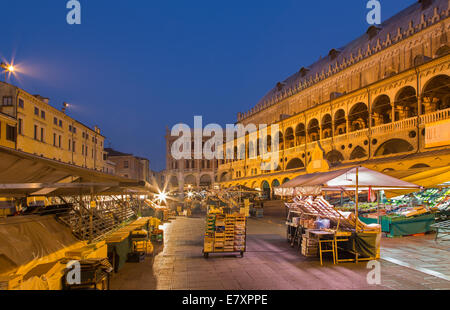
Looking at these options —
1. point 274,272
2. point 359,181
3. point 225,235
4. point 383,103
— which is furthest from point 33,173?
point 383,103

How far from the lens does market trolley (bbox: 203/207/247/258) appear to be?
1105 cm

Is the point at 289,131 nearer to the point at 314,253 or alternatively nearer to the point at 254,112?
the point at 254,112

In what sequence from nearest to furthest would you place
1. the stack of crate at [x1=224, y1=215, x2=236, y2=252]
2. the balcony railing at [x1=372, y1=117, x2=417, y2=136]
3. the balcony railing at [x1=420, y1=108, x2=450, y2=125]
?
the stack of crate at [x1=224, y1=215, x2=236, y2=252] → the balcony railing at [x1=420, y1=108, x2=450, y2=125] → the balcony railing at [x1=372, y1=117, x2=417, y2=136]

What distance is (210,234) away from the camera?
11.3 meters

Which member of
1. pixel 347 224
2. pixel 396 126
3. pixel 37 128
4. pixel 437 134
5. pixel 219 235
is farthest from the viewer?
pixel 37 128

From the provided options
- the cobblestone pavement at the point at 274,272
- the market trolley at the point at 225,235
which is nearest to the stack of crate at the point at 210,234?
the market trolley at the point at 225,235

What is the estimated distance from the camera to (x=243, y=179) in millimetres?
50438

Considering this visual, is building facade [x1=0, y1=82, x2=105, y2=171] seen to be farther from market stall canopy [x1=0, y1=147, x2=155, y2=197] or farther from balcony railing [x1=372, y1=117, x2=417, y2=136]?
balcony railing [x1=372, y1=117, x2=417, y2=136]

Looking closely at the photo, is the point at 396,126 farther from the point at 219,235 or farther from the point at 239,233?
the point at 219,235

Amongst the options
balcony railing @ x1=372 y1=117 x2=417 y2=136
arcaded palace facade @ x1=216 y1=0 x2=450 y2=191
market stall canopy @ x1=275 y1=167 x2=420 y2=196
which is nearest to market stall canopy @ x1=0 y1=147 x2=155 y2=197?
market stall canopy @ x1=275 y1=167 x2=420 y2=196

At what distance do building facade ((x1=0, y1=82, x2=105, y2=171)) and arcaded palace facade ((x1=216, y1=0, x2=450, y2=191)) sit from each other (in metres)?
25.7

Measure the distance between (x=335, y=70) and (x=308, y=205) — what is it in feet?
103

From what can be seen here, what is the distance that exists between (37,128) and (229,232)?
106ft

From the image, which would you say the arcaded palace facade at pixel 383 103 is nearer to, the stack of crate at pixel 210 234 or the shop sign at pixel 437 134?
the shop sign at pixel 437 134
